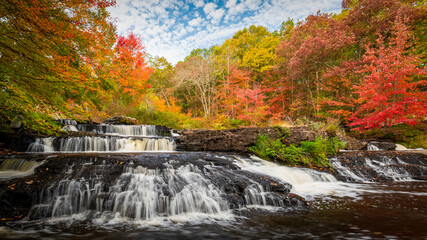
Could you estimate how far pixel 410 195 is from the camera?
4.05 m

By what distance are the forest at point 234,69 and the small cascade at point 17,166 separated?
3.55ft

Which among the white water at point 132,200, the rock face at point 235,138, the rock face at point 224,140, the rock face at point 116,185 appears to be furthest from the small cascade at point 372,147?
the white water at point 132,200

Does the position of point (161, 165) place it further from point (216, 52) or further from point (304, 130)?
point (216, 52)

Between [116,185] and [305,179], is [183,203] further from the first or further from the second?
[305,179]

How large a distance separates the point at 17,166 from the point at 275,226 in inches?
245

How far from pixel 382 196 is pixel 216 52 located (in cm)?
1951

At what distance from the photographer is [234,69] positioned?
1602cm

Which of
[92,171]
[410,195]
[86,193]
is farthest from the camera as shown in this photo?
[410,195]

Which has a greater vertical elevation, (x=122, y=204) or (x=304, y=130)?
(x=304, y=130)

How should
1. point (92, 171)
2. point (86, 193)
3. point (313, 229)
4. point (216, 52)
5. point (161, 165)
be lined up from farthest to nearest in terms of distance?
point (216, 52) < point (161, 165) < point (92, 171) < point (86, 193) < point (313, 229)

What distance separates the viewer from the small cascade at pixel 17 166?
3.94 m

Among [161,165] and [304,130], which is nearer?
[161,165]

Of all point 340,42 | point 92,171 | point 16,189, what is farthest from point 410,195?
point 340,42

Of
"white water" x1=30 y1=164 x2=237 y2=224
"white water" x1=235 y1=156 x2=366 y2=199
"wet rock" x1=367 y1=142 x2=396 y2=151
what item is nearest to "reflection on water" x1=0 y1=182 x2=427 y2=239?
"white water" x1=30 y1=164 x2=237 y2=224
